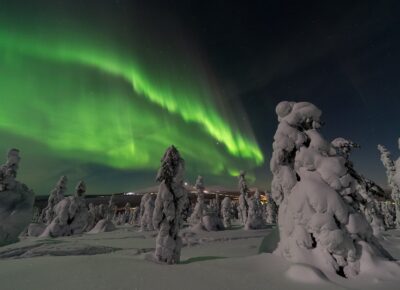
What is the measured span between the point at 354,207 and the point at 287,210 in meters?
2.26

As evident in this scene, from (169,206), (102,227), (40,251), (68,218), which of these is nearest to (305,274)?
(169,206)

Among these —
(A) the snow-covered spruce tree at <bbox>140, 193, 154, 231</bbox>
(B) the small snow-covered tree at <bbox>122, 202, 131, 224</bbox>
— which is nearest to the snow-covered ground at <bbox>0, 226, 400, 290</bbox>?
(A) the snow-covered spruce tree at <bbox>140, 193, 154, 231</bbox>

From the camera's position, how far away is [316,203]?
27.5ft

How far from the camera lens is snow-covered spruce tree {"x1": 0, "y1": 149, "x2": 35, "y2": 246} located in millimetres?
23781

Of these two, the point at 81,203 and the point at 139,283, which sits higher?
the point at 81,203

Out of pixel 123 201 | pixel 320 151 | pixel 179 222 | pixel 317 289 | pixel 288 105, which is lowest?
pixel 317 289

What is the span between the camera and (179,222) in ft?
43.4

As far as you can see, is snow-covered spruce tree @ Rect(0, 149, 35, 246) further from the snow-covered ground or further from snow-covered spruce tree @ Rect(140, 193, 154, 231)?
snow-covered spruce tree @ Rect(140, 193, 154, 231)

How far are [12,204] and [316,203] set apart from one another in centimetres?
2912

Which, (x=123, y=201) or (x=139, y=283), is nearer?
(x=139, y=283)

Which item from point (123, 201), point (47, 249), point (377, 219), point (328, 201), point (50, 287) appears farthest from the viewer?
point (123, 201)

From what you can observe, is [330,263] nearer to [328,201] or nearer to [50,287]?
[328,201]

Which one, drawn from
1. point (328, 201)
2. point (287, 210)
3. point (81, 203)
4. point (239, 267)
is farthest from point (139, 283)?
point (81, 203)

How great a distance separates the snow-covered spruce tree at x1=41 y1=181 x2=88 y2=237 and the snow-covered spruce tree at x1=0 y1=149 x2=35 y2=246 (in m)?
10.8
